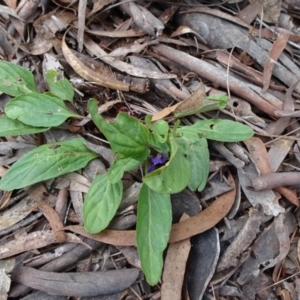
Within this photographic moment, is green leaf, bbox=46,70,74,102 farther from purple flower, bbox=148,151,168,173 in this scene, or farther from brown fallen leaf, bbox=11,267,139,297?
brown fallen leaf, bbox=11,267,139,297

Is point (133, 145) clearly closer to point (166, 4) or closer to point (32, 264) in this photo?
point (32, 264)

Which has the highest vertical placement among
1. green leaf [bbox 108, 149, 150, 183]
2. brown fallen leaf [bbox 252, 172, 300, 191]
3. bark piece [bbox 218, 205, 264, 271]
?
green leaf [bbox 108, 149, 150, 183]

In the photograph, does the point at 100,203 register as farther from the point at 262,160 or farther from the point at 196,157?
the point at 262,160

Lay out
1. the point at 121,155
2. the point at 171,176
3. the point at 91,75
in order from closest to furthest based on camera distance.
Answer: the point at 171,176 < the point at 121,155 < the point at 91,75

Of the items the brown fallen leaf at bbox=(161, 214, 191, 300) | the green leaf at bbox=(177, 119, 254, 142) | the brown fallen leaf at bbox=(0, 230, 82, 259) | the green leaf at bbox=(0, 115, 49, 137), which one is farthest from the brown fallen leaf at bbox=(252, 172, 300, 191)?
the green leaf at bbox=(0, 115, 49, 137)

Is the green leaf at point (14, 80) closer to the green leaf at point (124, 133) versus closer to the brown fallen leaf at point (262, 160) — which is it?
the green leaf at point (124, 133)

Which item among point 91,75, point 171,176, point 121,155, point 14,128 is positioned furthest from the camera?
point 91,75

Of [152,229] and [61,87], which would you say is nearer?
[152,229]

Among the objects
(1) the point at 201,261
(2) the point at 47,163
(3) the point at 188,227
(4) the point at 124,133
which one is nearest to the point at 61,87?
(2) the point at 47,163

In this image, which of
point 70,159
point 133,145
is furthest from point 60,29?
point 133,145
